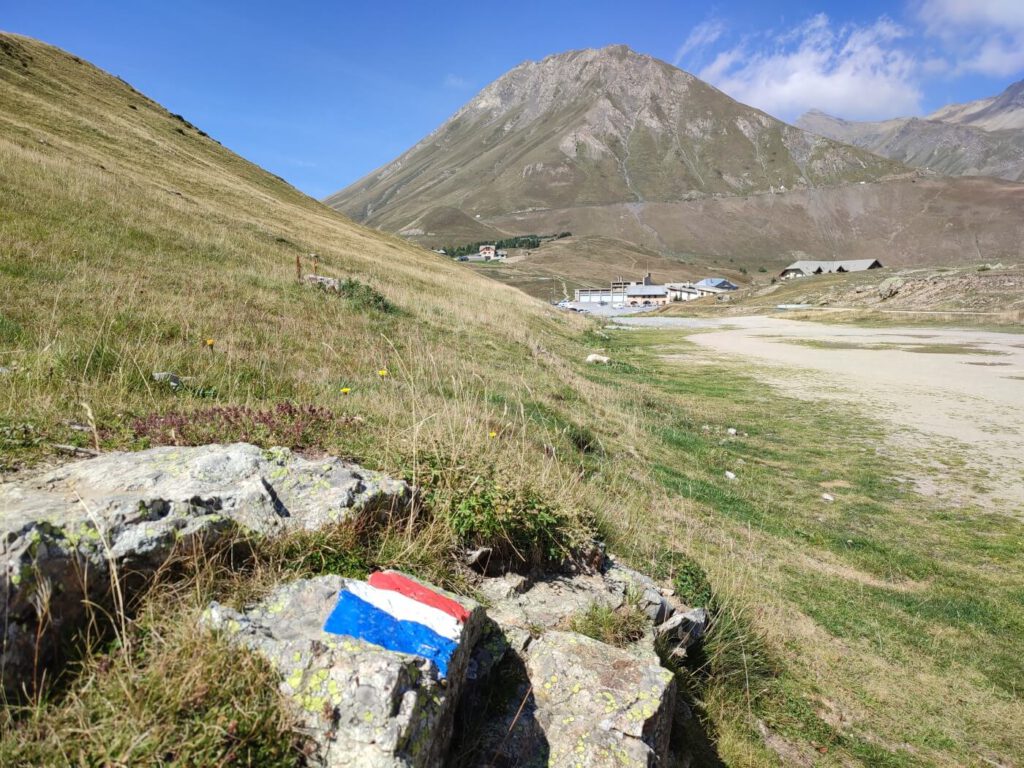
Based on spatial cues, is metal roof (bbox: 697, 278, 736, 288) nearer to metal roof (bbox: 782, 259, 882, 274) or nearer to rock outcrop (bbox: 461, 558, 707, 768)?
metal roof (bbox: 782, 259, 882, 274)

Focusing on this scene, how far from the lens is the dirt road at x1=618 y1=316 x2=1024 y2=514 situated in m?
11.0

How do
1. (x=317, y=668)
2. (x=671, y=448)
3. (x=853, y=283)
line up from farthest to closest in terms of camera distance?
(x=853, y=283), (x=671, y=448), (x=317, y=668)

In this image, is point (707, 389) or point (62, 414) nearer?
point (62, 414)

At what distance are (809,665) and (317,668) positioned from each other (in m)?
5.02

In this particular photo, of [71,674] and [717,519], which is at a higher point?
[71,674]

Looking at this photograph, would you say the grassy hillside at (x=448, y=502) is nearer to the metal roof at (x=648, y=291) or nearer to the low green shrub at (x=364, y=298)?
the low green shrub at (x=364, y=298)

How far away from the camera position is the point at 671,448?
38.3 ft

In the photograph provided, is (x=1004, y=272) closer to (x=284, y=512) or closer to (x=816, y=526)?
(x=816, y=526)

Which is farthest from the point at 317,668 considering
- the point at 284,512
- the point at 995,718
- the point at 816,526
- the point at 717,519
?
the point at 816,526

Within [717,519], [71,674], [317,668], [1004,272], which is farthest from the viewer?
[1004,272]

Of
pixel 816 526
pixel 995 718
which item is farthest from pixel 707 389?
pixel 995 718

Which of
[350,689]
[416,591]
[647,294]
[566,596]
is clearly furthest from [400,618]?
[647,294]

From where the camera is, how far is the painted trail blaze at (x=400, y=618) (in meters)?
2.52

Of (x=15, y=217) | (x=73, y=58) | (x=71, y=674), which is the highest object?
(x=73, y=58)
